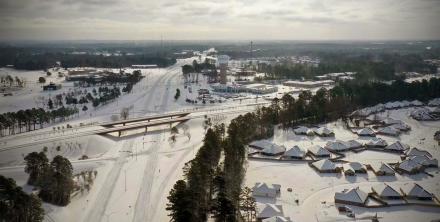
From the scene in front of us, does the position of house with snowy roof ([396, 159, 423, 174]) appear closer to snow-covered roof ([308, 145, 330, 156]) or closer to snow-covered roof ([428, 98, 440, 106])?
snow-covered roof ([308, 145, 330, 156])

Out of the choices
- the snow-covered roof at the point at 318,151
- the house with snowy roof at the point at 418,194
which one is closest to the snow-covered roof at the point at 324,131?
the snow-covered roof at the point at 318,151

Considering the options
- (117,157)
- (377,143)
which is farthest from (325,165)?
(117,157)

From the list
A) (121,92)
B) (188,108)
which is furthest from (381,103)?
(121,92)

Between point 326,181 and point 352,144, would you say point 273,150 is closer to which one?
point 326,181

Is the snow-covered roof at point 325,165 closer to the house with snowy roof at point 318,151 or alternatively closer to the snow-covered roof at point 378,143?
the house with snowy roof at point 318,151

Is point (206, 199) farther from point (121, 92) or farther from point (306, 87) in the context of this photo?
point (306, 87)
